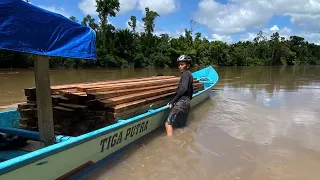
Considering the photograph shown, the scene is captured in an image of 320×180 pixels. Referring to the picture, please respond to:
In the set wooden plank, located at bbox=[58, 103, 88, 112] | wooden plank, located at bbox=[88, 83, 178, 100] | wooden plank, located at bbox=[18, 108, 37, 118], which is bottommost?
wooden plank, located at bbox=[18, 108, 37, 118]

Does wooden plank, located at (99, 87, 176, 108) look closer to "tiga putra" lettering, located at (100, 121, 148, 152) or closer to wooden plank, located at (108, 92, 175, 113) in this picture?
wooden plank, located at (108, 92, 175, 113)

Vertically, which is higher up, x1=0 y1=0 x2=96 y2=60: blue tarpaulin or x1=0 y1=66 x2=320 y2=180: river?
x1=0 y1=0 x2=96 y2=60: blue tarpaulin

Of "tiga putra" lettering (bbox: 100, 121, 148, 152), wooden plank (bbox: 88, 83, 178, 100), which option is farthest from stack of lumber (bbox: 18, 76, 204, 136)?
"tiga putra" lettering (bbox: 100, 121, 148, 152)

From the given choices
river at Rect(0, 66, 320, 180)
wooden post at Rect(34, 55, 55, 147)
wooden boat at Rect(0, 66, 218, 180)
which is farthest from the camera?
river at Rect(0, 66, 320, 180)

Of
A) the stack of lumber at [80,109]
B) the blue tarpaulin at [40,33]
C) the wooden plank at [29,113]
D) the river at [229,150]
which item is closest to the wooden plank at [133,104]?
the stack of lumber at [80,109]

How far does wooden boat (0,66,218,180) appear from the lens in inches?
118

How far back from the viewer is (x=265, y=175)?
4.59m

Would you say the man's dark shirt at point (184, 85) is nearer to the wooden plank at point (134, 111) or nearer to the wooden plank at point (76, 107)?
the wooden plank at point (134, 111)

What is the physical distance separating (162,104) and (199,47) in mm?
57705

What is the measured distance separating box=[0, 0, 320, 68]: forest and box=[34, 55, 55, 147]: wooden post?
29829mm

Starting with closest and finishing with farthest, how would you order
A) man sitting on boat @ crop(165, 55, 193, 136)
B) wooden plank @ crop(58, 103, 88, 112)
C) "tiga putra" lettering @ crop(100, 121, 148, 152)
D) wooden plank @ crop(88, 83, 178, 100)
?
1. "tiga putra" lettering @ crop(100, 121, 148, 152)
2. wooden plank @ crop(58, 103, 88, 112)
3. wooden plank @ crop(88, 83, 178, 100)
4. man sitting on boat @ crop(165, 55, 193, 136)

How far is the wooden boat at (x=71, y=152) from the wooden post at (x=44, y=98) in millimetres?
193

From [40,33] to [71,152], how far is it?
5.17 ft

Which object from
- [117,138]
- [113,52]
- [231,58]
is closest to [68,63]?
[113,52]
